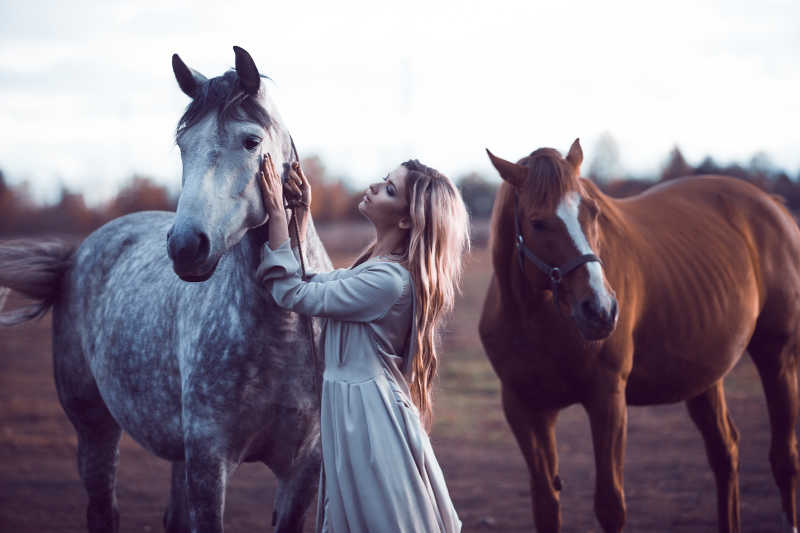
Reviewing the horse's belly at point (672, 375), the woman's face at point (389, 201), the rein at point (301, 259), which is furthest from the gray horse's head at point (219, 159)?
the horse's belly at point (672, 375)

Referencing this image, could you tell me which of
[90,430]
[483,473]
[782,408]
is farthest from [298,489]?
[483,473]

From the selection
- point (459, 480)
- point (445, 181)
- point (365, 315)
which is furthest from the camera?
point (459, 480)

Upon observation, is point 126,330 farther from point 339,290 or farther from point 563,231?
point 563,231

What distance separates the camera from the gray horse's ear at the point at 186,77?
2.23 m

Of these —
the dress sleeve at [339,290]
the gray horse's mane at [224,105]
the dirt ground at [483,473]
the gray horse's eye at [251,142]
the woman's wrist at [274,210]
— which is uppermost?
the gray horse's mane at [224,105]

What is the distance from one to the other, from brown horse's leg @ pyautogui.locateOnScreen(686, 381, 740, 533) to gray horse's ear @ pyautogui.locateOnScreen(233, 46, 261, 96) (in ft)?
11.0

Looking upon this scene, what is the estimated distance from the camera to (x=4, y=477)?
18.1 feet

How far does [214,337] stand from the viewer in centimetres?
235

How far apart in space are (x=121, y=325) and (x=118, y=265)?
519mm

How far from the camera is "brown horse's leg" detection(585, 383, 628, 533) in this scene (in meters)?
3.04

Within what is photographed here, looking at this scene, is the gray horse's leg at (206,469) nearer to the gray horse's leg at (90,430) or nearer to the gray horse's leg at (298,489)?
the gray horse's leg at (298,489)

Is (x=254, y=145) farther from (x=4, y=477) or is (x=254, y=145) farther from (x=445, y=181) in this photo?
(x=4, y=477)

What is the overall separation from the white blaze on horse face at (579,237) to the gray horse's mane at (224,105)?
4.64ft

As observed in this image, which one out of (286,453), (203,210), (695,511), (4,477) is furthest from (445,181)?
(4,477)
